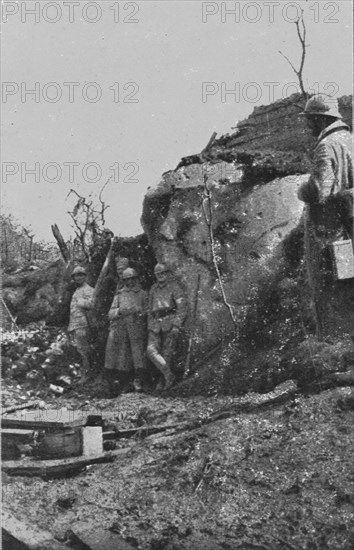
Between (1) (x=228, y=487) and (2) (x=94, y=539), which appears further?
(1) (x=228, y=487)

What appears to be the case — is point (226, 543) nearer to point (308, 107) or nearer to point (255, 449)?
point (255, 449)

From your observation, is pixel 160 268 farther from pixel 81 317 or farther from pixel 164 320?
pixel 81 317

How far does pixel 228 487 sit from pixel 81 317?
5.47m

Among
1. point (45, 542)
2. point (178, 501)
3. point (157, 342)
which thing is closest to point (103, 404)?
point (157, 342)

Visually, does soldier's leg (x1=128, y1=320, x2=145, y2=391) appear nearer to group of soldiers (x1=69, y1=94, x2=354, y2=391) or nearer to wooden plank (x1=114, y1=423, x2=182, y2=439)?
group of soldiers (x1=69, y1=94, x2=354, y2=391)

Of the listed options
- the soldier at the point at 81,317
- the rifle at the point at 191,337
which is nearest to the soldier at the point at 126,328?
the soldier at the point at 81,317

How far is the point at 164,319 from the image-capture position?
10.3m

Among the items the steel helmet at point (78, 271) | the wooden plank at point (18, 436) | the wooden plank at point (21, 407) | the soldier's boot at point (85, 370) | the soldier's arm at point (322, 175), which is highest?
the soldier's arm at point (322, 175)

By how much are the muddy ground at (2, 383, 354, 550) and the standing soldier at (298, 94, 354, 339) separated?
0.82 m

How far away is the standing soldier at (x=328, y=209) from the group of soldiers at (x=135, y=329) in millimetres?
2630

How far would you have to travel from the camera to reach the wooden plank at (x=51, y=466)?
7.15 metres

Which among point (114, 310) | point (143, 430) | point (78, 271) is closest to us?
point (143, 430)

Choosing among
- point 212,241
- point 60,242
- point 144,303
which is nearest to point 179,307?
point 144,303

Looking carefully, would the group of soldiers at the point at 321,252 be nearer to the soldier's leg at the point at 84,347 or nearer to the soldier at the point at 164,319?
the soldier at the point at 164,319
